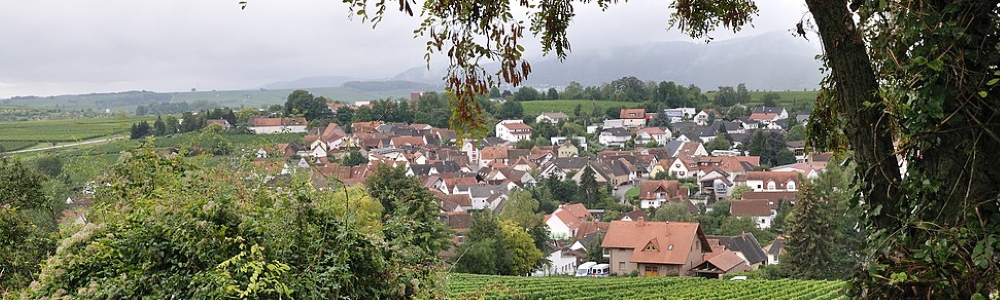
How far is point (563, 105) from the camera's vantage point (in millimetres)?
94938

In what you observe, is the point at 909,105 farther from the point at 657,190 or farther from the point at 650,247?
the point at 657,190

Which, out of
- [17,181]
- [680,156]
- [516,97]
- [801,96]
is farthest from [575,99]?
[17,181]

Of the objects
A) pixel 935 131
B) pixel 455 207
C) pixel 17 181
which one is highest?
pixel 935 131

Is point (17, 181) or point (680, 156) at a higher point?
point (17, 181)

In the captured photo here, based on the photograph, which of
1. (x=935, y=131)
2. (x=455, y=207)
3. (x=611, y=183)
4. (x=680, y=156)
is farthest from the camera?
(x=680, y=156)

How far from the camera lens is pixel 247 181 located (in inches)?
201

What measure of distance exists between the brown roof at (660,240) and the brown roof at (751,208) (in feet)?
52.7

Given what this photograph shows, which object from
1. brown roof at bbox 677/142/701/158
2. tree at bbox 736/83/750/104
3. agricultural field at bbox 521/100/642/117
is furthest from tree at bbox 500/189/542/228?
tree at bbox 736/83/750/104

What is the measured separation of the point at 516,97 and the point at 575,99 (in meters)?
6.82

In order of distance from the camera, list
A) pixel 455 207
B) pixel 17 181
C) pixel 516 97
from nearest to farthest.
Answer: pixel 17 181 → pixel 455 207 → pixel 516 97

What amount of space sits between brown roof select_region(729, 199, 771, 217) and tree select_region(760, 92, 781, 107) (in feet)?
173

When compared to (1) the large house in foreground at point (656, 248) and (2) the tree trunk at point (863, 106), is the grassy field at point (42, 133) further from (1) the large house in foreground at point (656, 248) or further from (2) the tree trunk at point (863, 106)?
(2) the tree trunk at point (863, 106)

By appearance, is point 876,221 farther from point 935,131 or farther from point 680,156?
point 680,156

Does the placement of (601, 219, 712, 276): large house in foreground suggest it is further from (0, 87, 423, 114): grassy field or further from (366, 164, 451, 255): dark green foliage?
(0, 87, 423, 114): grassy field
